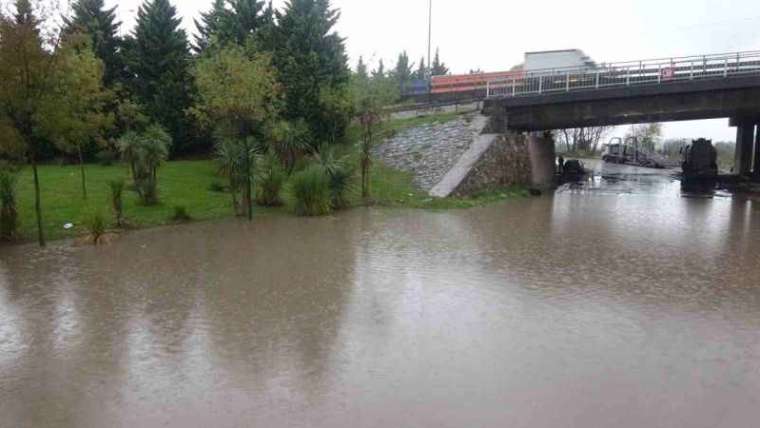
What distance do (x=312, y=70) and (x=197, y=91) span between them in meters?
5.82

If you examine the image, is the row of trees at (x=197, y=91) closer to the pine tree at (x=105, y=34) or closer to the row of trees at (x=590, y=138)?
the pine tree at (x=105, y=34)

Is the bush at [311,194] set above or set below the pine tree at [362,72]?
below

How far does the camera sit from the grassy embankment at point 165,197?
1653cm

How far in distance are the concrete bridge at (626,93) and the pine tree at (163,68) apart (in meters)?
14.9

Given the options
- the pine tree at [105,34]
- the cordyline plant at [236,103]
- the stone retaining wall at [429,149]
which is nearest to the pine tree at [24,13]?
the cordyline plant at [236,103]

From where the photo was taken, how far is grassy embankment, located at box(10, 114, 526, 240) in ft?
54.2

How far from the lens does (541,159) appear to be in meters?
33.3

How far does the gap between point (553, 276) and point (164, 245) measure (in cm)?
837

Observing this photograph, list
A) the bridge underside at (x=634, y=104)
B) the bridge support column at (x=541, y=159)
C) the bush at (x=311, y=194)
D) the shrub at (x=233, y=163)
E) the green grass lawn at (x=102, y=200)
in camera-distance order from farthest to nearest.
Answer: the bridge support column at (x=541, y=159)
the bridge underside at (x=634, y=104)
the bush at (x=311, y=194)
the shrub at (x=233, y=163)
the green grass lawn at (x=102, y=200)

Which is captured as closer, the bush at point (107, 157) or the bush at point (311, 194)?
the bush at point (311, 194)

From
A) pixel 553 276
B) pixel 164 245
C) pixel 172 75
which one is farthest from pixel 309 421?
pixel 172 75

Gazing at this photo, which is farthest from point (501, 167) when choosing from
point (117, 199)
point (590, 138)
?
point (590, 138)

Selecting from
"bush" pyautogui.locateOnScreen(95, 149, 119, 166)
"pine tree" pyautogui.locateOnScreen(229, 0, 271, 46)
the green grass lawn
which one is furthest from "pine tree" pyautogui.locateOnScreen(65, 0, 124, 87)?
the green grass lawn

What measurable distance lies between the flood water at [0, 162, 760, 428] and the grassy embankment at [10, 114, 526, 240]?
258cm
